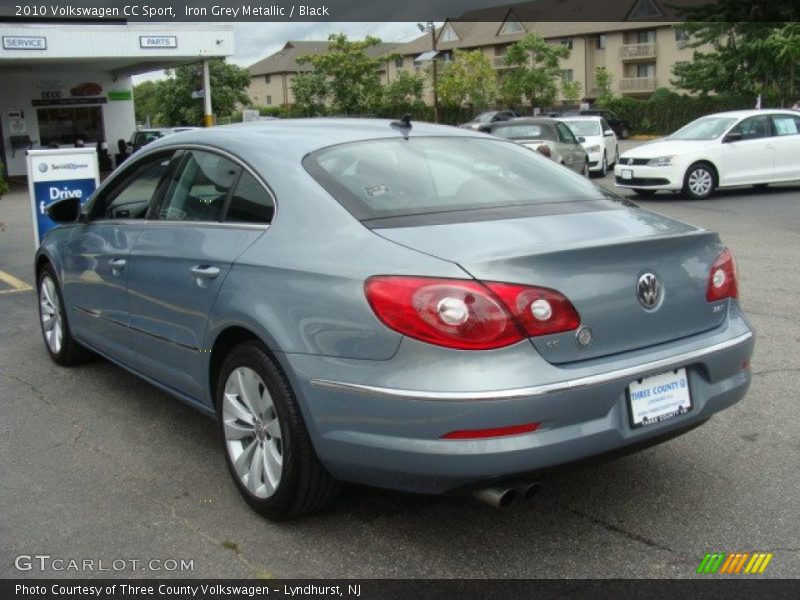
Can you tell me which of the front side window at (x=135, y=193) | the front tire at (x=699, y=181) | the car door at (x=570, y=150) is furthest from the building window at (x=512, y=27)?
the front side window at (x=135, y=193)

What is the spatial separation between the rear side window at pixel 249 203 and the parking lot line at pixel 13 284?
5.98 meters

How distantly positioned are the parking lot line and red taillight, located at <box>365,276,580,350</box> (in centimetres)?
718

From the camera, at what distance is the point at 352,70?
207ft

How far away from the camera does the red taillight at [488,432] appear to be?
295 cm

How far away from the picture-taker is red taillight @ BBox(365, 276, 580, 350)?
297 centimetres

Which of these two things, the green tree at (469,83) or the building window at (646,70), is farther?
the building window at (646,70)

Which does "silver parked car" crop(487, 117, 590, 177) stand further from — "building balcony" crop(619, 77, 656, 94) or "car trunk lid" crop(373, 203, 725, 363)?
"building balcony" crop(619, 77, 656, 94)

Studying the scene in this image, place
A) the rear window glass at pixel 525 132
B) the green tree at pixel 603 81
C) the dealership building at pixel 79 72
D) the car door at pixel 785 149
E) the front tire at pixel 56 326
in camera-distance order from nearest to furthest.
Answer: the front tire at pixel 56 326 → the car door at pixel 785 149 → the rear window glass at pixel 525 132 → the dealership building at pixel 79 72 → the green tree at pixel 603 81

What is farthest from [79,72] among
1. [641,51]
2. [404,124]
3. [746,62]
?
[641,51]

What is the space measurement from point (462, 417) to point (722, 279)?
1.39 meters

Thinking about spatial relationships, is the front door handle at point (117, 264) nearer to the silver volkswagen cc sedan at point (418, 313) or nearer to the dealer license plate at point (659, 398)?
the silver volkswagen cc sedan at point (418, 313)

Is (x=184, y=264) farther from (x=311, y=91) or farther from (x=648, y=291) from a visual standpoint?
(x=311, y=91)

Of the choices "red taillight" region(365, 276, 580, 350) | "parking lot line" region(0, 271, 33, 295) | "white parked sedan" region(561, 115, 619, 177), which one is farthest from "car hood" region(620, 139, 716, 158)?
"red taillight" region(365, 276, 580, 350)
